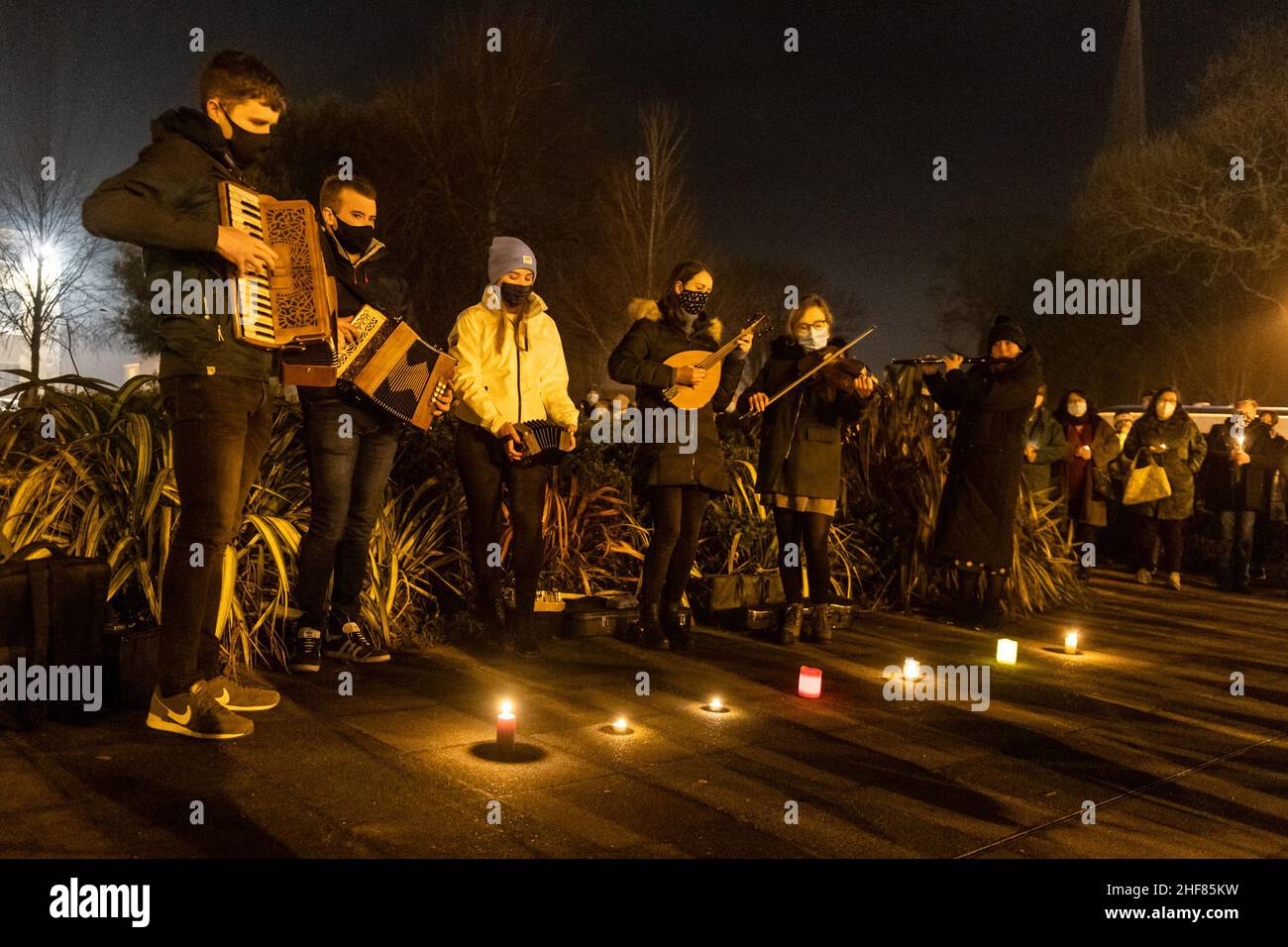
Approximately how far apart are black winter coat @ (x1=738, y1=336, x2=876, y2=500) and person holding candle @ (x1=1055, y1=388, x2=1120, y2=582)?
4.69 metres

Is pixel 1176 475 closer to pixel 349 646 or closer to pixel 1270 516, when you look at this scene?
pixel 1270 516

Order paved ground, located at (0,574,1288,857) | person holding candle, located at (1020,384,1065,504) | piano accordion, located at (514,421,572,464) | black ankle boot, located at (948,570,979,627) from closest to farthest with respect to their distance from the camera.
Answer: paved ground, located at (0,574,1288,857) < piano accordion, located at (514,421,572,464) < black ankle boot, located at (948,570,979,627) < person holding candle, located at (1020,384,1065,504)

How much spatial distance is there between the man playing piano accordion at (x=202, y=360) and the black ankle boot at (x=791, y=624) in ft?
10.5

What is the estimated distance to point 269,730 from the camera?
3.96 meters

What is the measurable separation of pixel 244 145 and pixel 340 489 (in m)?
1.56

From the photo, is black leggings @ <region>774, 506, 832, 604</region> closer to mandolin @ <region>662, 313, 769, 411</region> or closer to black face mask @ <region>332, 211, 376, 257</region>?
mandolin @ <region>662, 313, 769, 411</region>

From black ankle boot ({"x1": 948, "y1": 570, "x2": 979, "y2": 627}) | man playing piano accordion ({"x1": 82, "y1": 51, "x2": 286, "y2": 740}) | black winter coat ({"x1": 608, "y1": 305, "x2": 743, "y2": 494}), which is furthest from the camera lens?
black ankle boot ({"x1": 948, "y1": 570, "x2": 979, "y2": 627})

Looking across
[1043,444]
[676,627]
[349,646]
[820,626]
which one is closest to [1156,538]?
[1043,444]

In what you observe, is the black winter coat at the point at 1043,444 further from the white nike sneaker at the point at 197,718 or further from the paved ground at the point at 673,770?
the white nike sneaker at the point at 197,718

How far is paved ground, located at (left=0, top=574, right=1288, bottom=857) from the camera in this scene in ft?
10.0

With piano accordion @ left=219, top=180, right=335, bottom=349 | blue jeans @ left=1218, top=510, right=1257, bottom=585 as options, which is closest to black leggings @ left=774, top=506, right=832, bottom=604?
piano accordion @ left=219, top=180, right=335, bottom=349

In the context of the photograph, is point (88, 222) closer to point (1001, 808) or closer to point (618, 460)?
point (1001, 808)

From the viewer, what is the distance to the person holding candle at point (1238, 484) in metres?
10.0

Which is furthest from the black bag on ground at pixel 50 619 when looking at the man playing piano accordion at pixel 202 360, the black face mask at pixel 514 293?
the black face mask at pixel 514 293
